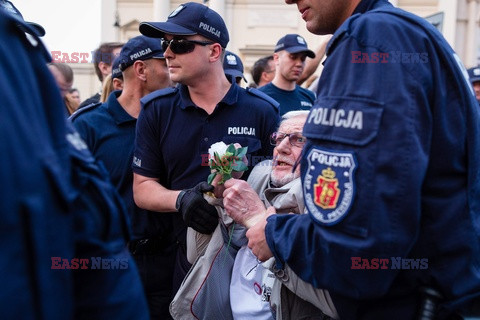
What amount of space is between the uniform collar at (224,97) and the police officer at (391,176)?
161cm

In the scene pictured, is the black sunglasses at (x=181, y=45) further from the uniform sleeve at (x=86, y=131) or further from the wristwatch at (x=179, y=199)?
the wristwatch at (x=179, y=199)

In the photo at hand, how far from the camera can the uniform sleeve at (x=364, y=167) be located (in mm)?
1496

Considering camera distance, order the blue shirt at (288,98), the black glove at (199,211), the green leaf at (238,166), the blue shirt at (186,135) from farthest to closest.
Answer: the blue shirt at (288,98) → the blue shirt at (186,135) → the black glove at (199,211) → the green leaf at (238,166)

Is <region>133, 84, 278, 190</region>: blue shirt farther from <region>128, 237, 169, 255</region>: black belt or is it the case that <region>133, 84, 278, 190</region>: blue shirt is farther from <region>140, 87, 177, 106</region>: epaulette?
<region>128, 237, 169, 255</region>: black belt

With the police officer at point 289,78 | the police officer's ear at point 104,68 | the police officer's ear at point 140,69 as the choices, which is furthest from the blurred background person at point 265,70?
the police officer's ear at point 140,69

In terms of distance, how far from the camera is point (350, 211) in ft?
5.02

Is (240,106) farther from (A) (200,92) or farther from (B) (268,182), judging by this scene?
(B) (268,182)

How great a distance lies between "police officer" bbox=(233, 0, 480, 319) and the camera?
1.50 m

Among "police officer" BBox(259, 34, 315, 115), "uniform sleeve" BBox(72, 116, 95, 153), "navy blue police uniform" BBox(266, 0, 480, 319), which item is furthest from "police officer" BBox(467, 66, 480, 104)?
"navy blue police uniform" BBox(266, 0, 480, 319)

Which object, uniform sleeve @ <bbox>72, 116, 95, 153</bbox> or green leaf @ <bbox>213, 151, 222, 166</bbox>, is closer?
green leaf @ <bbox>213, 151, 222, 166</bbox>

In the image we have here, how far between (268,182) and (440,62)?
1349 mm

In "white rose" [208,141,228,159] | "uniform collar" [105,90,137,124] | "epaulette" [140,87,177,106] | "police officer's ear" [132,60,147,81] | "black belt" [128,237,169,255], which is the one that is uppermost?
"police officer's ear" [132,60,147,81]

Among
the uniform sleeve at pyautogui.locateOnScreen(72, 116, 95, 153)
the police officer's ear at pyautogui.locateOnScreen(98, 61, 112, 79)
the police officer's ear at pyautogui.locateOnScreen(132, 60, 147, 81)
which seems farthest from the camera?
the police officer's ear at pyautogui.locateOnScreen(98, 61, 112, 79)

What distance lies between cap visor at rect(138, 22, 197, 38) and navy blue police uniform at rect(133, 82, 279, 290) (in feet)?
1.11
